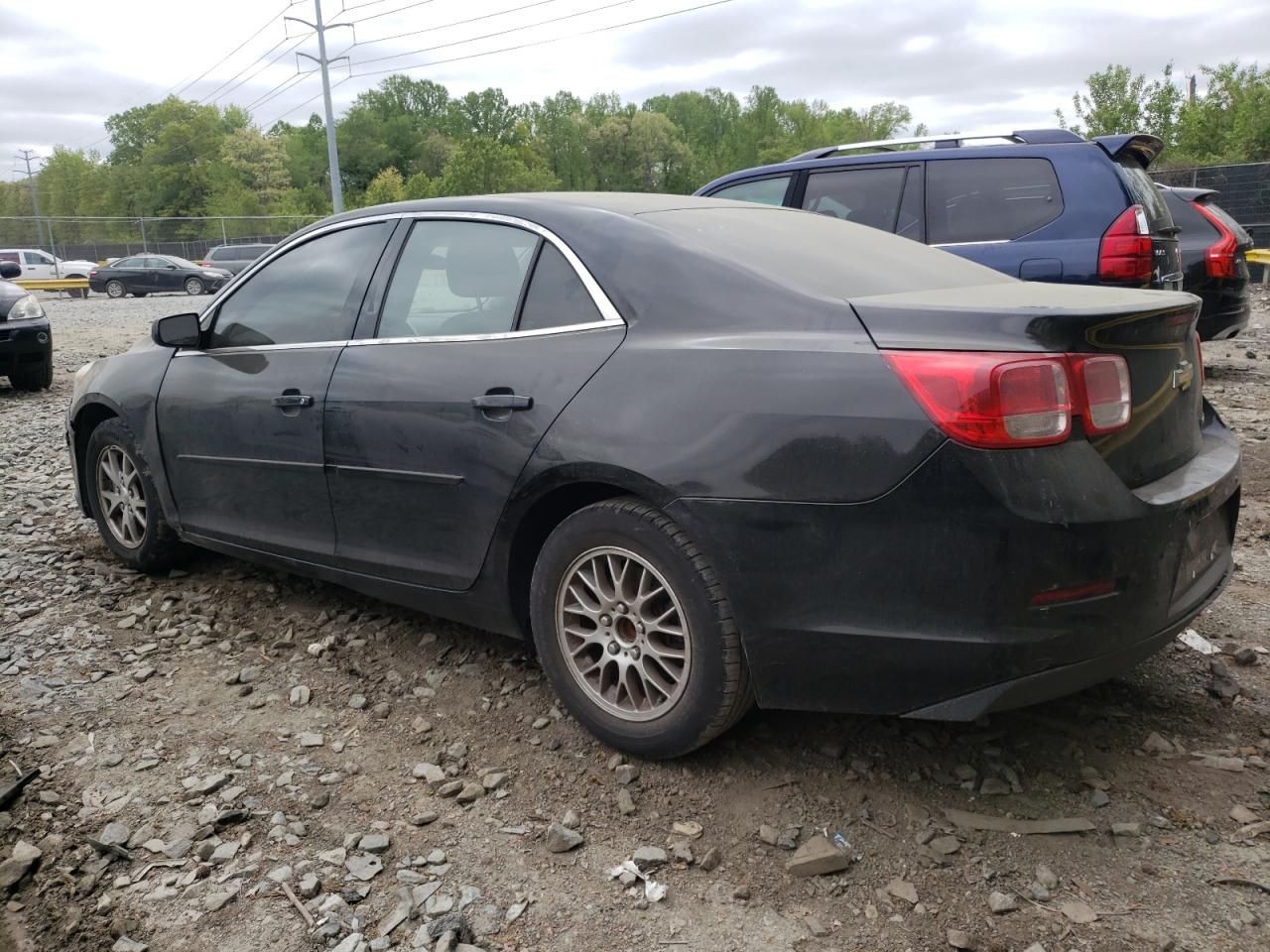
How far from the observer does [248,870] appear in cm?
270

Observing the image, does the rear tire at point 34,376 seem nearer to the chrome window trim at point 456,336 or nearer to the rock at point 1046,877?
the chrome window trim at point 456,336

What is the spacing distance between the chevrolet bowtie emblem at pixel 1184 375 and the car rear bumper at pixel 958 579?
0.94 feet

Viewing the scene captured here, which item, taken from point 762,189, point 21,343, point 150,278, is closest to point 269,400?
point 762,189

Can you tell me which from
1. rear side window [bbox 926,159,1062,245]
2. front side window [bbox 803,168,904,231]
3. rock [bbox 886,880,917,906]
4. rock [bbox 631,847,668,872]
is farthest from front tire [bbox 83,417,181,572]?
rear side window [bbox 926,159,1062,245]

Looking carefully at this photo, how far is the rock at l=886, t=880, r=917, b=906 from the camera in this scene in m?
2.48

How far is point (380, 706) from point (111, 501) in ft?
7.35

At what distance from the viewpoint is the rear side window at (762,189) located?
26.1ft

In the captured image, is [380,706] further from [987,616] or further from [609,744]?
[987,616]

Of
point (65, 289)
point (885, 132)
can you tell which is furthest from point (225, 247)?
point (885, 132)

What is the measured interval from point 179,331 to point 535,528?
2036 mm

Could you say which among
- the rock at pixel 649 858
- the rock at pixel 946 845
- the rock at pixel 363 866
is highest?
the rock at pixel 946 845

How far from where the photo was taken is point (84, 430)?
5129mm

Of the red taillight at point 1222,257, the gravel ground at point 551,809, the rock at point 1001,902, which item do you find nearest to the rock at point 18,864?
the gravel ground at point 551,809

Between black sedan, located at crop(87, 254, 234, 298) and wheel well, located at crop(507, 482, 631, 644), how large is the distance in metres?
34.6
